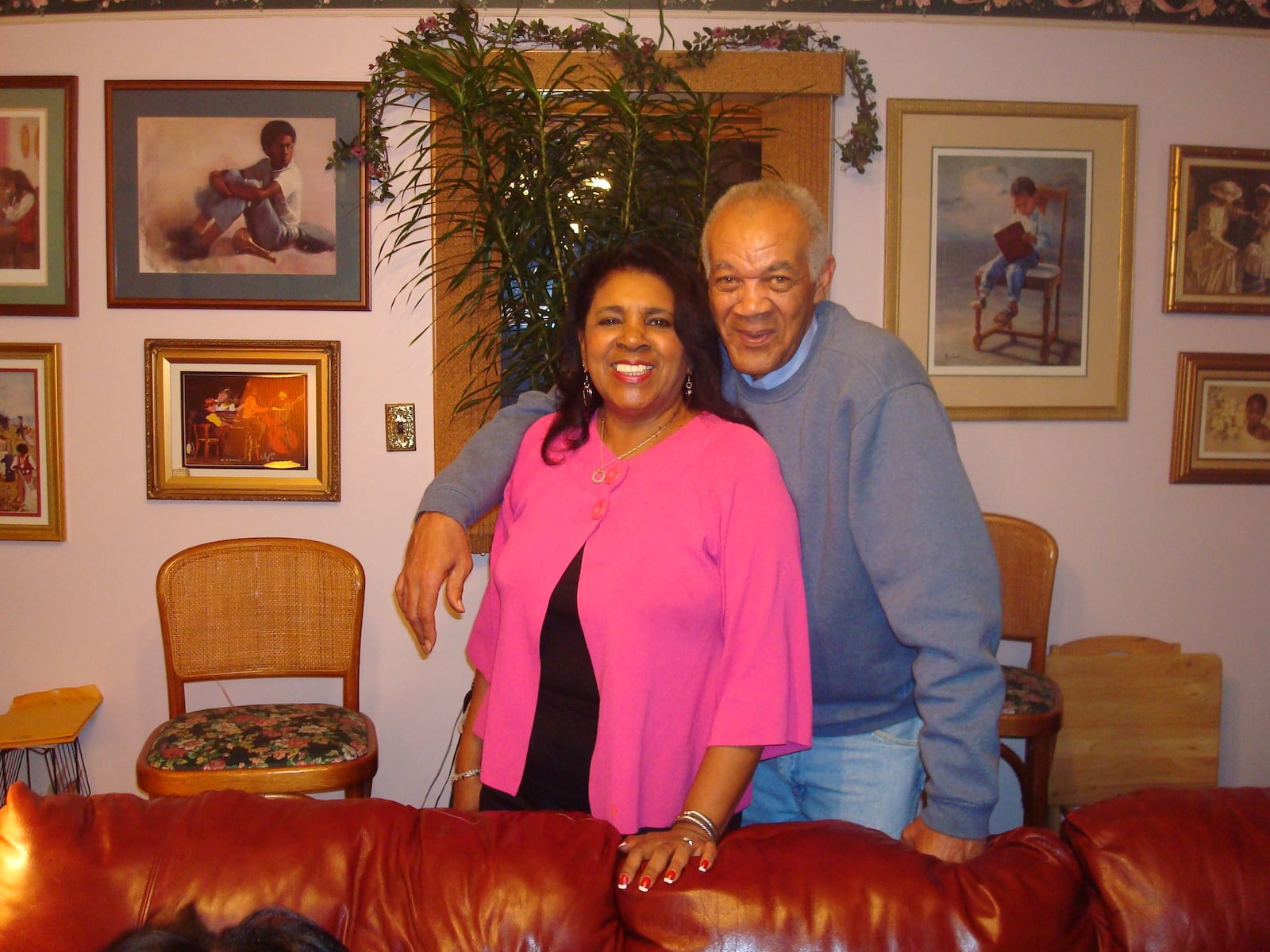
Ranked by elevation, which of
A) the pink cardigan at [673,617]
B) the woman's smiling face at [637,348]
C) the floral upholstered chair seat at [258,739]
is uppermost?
the woman's smiling face at [637,348]

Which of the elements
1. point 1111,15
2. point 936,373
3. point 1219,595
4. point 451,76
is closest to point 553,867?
point 451,76

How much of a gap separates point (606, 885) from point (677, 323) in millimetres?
851

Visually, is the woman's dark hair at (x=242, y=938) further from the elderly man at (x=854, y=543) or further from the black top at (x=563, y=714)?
the black top at (x=563, y=714)

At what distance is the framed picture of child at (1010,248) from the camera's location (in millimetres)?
2945

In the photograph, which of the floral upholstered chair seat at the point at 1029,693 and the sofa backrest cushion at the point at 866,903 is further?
the floral upholstered chair seat at the point at 1029,693

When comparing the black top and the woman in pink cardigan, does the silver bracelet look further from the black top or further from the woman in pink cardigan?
the black top

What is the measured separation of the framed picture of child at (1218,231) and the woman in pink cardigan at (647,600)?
2.31m

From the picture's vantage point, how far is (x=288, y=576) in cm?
277

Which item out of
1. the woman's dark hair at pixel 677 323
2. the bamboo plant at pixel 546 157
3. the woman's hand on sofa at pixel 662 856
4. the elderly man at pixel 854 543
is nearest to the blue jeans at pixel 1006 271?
the bamboo plant at pixel 546 157

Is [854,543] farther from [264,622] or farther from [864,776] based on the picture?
[264,622]

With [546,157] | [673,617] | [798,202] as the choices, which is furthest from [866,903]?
[546,157]

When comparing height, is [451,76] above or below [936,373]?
above

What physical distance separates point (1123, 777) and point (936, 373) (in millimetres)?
1418

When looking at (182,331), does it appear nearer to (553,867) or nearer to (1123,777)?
(553,867)
